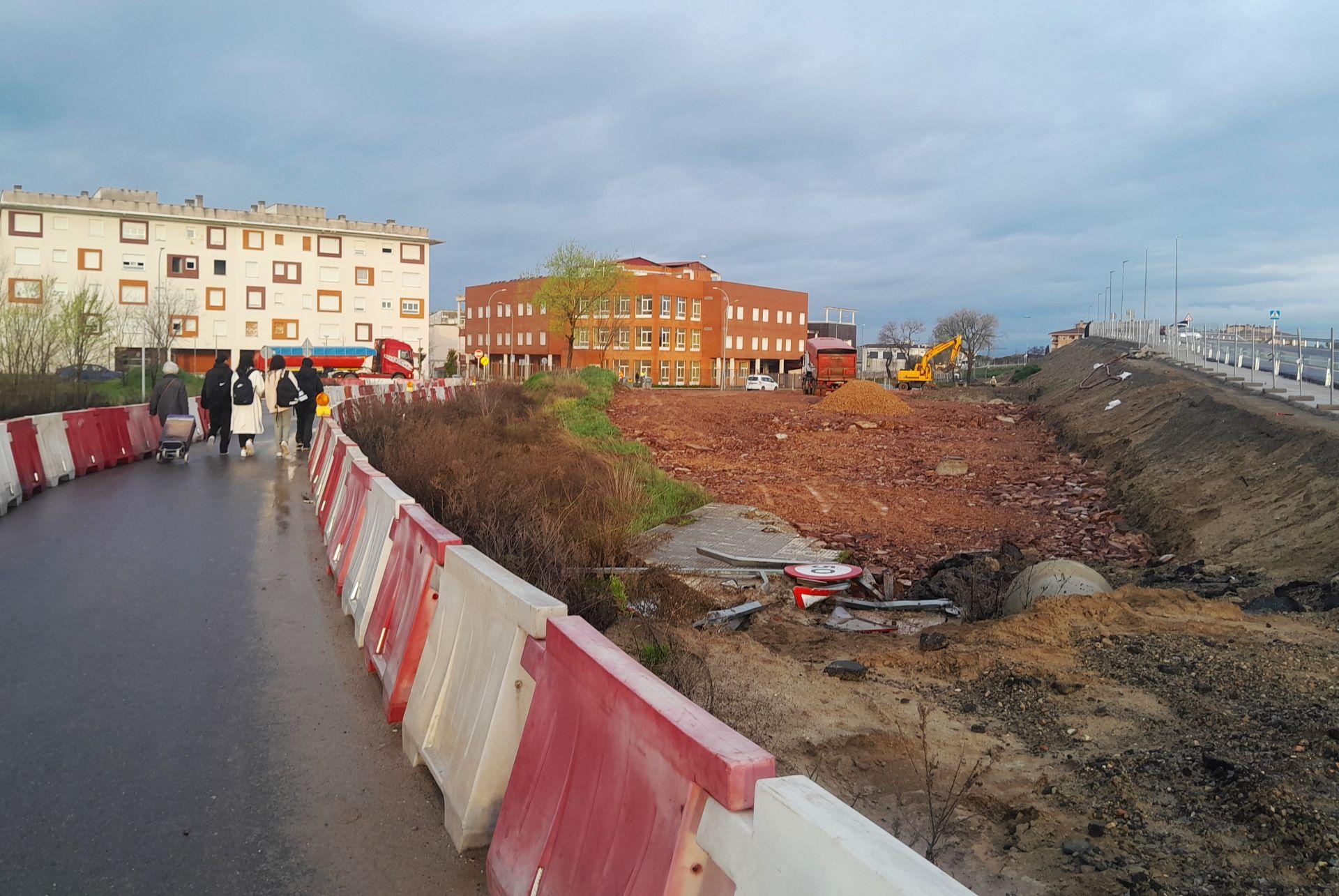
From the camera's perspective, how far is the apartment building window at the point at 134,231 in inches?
2995

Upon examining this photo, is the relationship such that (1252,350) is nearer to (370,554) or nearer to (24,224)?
(370,554)

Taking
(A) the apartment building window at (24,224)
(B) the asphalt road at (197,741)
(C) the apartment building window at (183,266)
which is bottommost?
(B) the asphalt road at (197,741)

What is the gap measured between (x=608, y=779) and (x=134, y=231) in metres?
85.6

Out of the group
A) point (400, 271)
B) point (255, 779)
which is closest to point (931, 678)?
point (255, 779)

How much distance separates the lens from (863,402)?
40.1 m

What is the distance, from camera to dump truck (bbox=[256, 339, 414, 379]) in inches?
2472

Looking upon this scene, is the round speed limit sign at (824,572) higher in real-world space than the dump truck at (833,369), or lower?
lower

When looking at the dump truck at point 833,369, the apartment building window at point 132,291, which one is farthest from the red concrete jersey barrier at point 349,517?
the apartment building window at point 132,291

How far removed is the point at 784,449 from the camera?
25.9m

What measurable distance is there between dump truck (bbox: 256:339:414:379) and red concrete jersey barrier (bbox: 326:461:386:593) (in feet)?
167

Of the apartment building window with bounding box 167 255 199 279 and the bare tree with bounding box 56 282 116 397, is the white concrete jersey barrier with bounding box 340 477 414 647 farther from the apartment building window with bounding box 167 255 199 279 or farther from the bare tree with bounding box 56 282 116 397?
the apartment building window with bounding box 167 255 199 279

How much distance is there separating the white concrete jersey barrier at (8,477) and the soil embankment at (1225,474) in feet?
50.0

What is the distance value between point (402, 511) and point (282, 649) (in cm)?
159

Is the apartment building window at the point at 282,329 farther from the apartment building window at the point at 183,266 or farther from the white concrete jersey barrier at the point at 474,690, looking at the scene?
the white concrete jersey barrier at the point at 474,690
